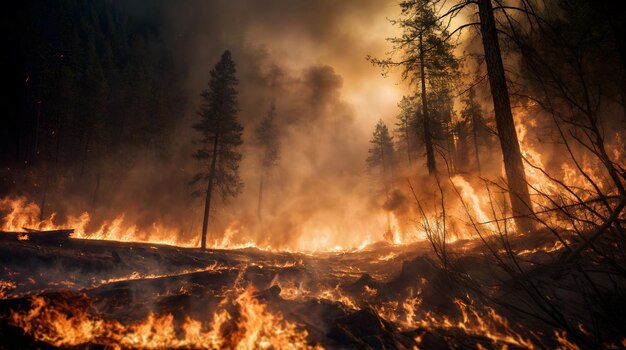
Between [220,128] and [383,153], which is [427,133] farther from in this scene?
[383,153]

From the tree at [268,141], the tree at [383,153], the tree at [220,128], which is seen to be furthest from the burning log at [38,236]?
the tree at [383,153]

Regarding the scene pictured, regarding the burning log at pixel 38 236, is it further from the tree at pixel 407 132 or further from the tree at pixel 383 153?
the tree at pixel 383 153

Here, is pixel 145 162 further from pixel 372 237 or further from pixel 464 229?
pixel 464 229

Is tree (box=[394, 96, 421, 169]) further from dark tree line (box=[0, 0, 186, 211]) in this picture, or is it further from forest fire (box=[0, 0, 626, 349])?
dark tree line (box=[0, 0, 186, 211])

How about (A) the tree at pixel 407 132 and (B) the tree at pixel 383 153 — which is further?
(B) the tree at pixel 383 153

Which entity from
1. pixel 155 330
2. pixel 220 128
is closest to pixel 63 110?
pixel 220 128

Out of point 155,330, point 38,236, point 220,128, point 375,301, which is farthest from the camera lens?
point 220,128

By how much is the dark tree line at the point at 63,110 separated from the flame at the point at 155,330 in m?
30.8

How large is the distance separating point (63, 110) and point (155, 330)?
35944 mm

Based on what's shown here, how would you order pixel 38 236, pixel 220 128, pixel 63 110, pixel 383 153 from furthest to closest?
pixel 383 153 < pixel 63 110 < pixel 220 128 < pixel 38 236

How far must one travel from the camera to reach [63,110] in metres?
29.6

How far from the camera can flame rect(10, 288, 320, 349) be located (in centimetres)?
339

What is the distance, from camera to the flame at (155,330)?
11.1ft

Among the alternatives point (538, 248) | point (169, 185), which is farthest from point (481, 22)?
point (169, 185)
